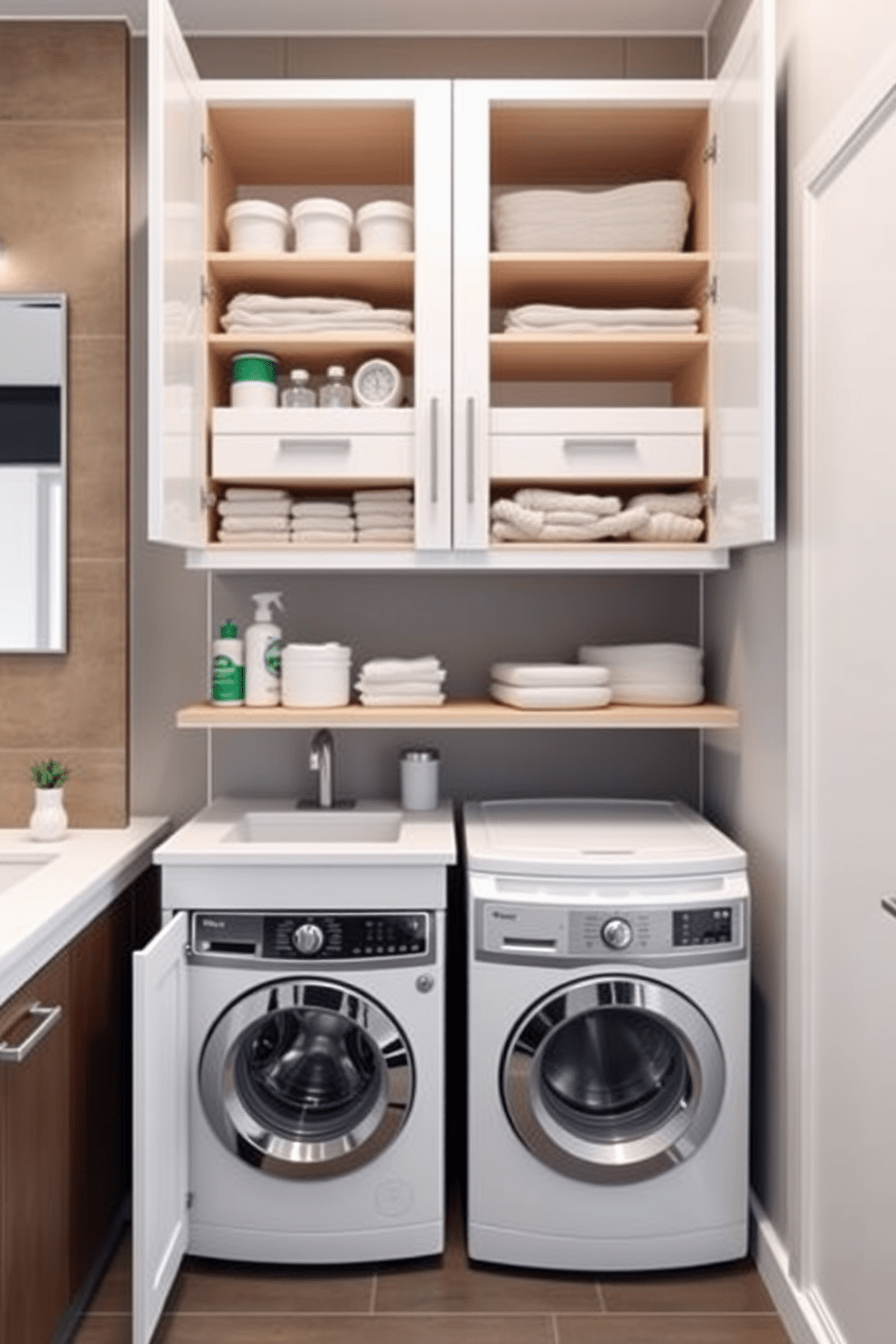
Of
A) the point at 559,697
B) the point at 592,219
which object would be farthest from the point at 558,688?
the point at 592,219

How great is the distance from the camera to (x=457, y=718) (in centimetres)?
240

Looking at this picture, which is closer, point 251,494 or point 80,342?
point 251,494

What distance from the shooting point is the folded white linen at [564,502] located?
7.87ft

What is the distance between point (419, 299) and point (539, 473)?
45cm

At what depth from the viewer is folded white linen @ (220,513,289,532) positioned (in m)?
2.41

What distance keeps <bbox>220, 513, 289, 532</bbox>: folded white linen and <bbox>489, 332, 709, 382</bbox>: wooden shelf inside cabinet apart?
2.02ft

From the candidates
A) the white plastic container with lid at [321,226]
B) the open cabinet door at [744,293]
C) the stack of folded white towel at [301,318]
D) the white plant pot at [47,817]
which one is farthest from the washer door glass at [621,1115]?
the white plastic container with lid at [321,226]

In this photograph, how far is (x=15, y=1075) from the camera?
169cm

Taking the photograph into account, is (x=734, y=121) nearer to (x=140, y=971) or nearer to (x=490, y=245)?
(x=490, y=245)

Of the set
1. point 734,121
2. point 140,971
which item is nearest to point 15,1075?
point 140,971

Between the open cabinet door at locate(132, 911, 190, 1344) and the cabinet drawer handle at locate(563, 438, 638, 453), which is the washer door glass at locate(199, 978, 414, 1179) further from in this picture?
the cabinet drawer handle at locate(563, 438, 638, 453)

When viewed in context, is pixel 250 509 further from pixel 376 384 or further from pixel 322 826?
pixel 322 826

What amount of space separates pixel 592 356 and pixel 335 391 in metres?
0.59

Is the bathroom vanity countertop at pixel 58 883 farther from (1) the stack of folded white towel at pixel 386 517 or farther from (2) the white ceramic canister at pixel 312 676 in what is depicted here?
(1) the stack of folded white towel at pixel 386 517
